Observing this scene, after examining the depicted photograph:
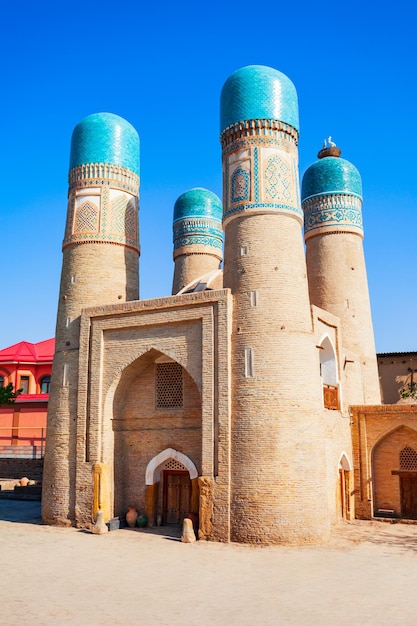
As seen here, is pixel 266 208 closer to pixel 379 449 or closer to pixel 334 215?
pixel 334 215

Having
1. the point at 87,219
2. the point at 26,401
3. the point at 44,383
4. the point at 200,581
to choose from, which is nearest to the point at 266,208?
the point at 87,219

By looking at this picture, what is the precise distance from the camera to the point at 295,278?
50.6 feet

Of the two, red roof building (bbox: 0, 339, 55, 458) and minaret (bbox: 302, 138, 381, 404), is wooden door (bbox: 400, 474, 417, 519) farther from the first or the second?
red roof building (bbox: 0, 339, 55, 458)

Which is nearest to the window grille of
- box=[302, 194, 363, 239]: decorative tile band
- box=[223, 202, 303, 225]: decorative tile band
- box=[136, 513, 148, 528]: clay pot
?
box=[136, 513, 148, 528]: clay pot

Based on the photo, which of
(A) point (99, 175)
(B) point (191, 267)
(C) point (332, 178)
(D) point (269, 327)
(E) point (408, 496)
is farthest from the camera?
(B) point (191, 267)

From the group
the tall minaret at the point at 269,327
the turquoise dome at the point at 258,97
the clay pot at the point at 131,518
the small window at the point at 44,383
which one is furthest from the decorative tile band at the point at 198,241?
the small window at the point at 44,383

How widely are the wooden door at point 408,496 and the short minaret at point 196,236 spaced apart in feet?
37.7

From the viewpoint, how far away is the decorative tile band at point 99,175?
18.9 metres

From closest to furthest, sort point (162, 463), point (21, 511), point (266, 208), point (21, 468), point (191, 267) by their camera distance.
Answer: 1. point (266, 208)
2. point (162, 463)
3. point (21, 511)
4. point (191, 267)
5. point (21, 468)

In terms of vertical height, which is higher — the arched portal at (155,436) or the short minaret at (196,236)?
the short minaret at (196,236)

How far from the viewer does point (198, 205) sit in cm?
2598

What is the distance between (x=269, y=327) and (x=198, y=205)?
12431mm

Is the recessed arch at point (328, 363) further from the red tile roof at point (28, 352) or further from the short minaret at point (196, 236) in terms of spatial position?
the red tile roof at point (28, 352)

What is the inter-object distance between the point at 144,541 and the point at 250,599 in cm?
536
